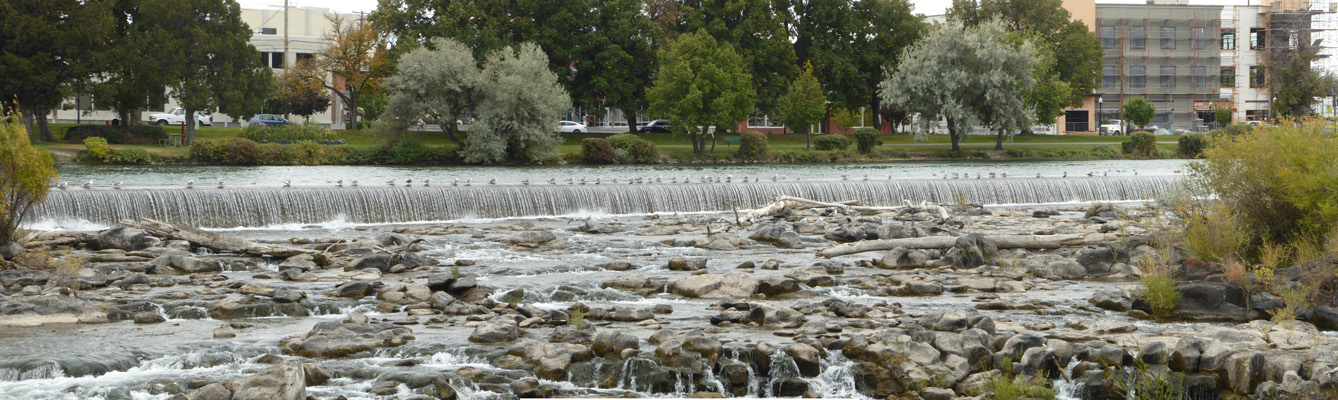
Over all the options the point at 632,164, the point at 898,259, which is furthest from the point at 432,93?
the point at 898,259

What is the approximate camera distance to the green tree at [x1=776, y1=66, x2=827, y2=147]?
57.1m

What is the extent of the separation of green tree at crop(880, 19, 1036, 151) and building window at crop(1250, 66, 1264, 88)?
132ft

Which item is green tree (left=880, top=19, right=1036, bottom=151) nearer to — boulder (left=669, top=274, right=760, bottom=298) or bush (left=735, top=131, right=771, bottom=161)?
bush (left=735, top=131, right=771, bottom=161)

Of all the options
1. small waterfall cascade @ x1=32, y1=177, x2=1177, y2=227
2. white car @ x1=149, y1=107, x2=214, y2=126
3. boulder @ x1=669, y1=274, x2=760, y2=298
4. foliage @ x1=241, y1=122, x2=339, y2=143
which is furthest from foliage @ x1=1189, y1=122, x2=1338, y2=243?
white car @ x1=149, y1=107, x2=214, y2=126

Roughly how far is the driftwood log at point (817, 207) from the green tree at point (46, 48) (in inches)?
1328

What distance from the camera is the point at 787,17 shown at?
2482 inches

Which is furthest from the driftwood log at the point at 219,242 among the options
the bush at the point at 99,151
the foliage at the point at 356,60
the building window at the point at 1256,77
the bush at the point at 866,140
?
the building window at the point at 1256,77

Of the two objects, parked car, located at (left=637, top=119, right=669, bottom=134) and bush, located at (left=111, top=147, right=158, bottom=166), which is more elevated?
parked car, located at (left=637, top=119, right=669, bottom=134)

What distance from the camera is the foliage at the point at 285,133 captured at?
50.0 metres

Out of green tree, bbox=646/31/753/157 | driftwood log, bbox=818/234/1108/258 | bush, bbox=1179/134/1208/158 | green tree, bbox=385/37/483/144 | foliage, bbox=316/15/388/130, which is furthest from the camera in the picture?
foliage, bbox=316/15/388/130

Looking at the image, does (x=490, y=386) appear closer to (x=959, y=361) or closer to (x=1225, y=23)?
(x=959, y=361)

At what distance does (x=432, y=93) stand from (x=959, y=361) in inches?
1563

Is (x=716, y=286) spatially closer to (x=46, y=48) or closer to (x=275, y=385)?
(x=275, y=385)

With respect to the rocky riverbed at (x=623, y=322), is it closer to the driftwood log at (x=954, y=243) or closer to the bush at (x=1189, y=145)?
the driftwood log at (x=954, y=243)
